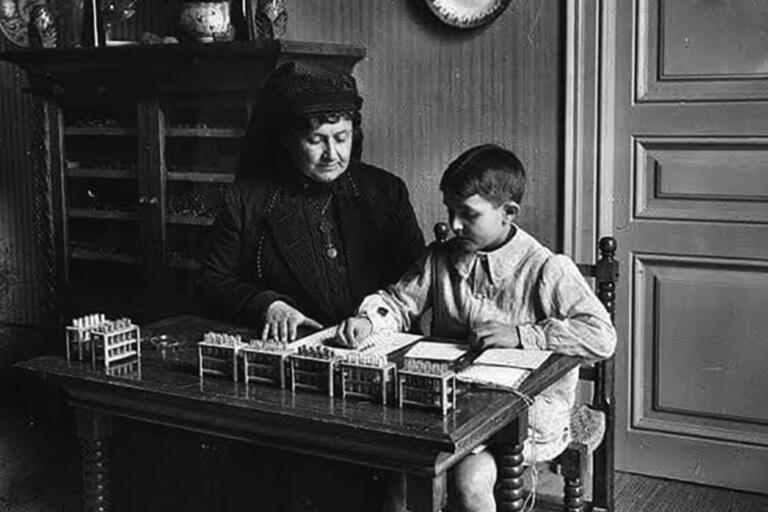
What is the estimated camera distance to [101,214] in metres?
4.99

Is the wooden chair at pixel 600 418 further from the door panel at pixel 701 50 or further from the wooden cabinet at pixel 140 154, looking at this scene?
the wooden cabinet at pixel 140 154

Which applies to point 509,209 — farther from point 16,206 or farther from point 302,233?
point 16,206

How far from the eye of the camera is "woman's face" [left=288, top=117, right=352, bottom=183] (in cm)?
Result: 318

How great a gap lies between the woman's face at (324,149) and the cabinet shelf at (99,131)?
5.87 feet

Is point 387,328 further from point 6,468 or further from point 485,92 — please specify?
point 6,468

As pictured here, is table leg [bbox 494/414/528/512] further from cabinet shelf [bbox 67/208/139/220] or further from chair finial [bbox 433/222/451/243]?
cabinet shelf [bbox 67/208/139/220]

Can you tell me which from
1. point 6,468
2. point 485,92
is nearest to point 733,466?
point 485,92

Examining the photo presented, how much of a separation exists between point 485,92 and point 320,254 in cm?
116

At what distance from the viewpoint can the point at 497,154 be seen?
276 centimetres

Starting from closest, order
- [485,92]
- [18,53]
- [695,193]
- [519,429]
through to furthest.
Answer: [519,429]
[695,193]
[485,92]
[18,53]

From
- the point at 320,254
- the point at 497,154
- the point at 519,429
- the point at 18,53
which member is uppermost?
the point at 18,53

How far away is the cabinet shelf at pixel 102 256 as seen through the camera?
16.2ft

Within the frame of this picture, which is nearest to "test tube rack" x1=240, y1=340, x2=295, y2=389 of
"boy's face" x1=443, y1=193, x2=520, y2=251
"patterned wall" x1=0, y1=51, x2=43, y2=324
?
"boy's face" x1=443, y1=193, x2=520, y2=251

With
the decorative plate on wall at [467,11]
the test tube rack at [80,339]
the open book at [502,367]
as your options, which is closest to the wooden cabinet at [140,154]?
the decorative plate on wall at [467,11]
